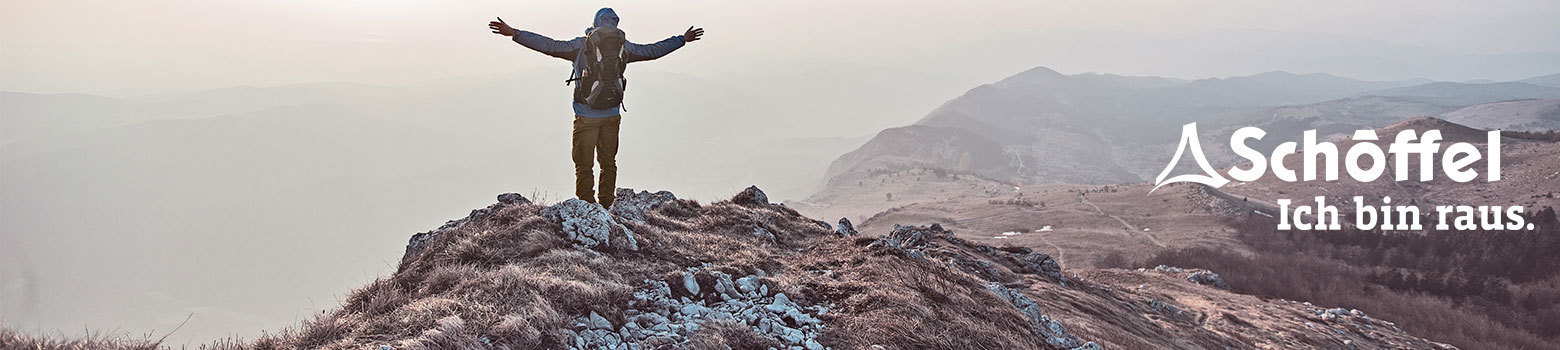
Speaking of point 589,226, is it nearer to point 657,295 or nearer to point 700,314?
point 657,295

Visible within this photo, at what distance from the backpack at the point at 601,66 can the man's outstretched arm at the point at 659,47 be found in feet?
0.67

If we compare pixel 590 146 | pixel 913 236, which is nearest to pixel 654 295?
pixel 590 146

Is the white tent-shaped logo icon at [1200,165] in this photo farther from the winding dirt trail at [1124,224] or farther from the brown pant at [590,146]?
the brown pant at [590,146]

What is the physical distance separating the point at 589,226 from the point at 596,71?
1.79m

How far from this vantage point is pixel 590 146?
330 inches

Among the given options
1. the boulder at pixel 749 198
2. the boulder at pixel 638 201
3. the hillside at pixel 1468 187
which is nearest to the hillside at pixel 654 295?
the boulder at pixel 638 201

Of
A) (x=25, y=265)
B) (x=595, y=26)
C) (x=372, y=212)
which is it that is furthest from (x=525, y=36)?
(x=372, y=212)

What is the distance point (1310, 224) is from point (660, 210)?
48.4m

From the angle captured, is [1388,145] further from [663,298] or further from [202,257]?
[202,257]

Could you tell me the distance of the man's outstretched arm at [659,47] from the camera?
8.27 metres

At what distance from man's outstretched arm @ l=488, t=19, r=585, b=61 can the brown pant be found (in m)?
0.80

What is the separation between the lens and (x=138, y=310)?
11438 cm

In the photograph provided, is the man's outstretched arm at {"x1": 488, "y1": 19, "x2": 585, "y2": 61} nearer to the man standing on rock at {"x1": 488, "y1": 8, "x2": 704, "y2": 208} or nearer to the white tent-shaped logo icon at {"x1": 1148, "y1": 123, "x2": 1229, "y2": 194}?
the man standing on rock at {"x1": 488, "y1": 8, "x2": 704, "y2": 208}

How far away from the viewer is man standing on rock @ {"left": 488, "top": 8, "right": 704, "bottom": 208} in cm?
790
